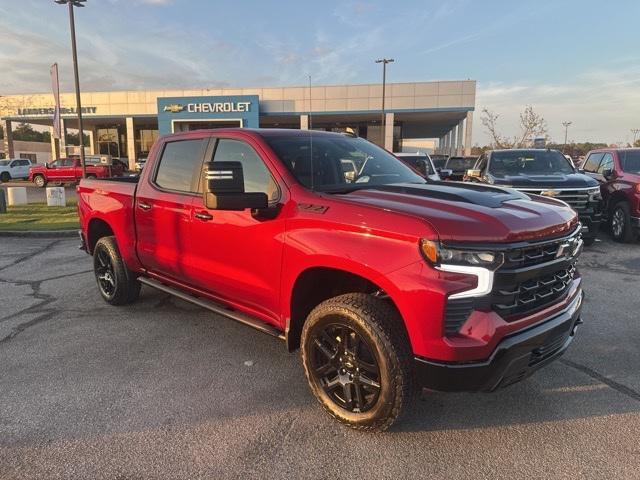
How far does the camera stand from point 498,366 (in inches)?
101

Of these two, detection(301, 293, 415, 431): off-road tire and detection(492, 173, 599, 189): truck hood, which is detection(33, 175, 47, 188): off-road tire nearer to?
detection(492, 173, 599, 189): truck hood

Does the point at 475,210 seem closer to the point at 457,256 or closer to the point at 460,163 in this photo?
the point at 457,256

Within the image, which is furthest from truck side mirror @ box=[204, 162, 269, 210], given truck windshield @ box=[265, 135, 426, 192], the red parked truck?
the red parked truck

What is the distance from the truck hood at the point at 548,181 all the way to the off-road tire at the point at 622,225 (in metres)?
1.04

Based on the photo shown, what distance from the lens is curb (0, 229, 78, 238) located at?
34.8ft

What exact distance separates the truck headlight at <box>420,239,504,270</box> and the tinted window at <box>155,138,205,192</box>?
2.41m

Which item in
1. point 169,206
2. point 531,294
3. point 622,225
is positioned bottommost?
point 622,225

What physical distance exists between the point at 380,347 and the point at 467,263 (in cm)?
68

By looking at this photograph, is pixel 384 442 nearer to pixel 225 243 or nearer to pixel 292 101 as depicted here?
pixel 225 243

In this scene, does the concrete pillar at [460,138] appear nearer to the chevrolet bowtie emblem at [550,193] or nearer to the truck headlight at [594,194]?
the truck headlight at [594,194]

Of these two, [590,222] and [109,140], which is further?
[109,140]

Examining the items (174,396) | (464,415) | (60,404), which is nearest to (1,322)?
(60,404)

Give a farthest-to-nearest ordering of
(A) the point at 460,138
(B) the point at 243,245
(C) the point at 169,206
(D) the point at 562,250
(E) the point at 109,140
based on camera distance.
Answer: (E) the point at 109,140 → (A) the point at 460,138 → (C) the point at 169,206 → (B) the point at 243,245 → (D) the point at 562,250

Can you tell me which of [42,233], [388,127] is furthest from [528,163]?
[388,127]
